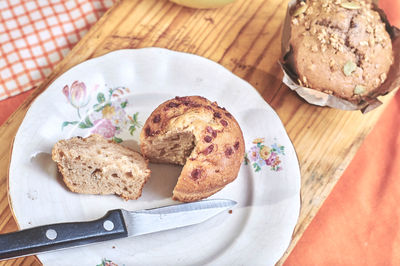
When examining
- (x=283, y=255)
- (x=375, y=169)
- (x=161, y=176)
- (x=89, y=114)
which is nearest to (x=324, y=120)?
(x=375, y=169)

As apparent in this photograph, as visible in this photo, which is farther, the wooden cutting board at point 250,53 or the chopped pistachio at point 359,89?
the wooden cutting board at point 250,53

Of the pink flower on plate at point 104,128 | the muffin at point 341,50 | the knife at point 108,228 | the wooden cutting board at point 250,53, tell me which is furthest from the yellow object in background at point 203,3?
the knife at point 108,228

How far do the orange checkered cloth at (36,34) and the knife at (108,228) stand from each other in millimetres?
1361

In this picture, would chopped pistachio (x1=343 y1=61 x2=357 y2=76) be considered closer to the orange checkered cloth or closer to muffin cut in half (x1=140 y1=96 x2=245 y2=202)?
muffin cut in half (x1=140 y1=96 x2=245 y2=202)

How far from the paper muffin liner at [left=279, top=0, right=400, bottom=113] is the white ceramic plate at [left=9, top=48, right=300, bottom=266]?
0.78 feet

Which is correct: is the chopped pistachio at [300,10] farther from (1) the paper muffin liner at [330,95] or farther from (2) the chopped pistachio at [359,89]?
(2) the chopped pistachio at [359,89]

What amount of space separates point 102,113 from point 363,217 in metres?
1.94

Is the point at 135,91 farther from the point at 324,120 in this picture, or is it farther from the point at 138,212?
the point at 324,120

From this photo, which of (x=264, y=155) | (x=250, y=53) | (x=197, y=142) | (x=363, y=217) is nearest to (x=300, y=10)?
(x=250, y=53)

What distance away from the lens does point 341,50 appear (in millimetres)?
2820

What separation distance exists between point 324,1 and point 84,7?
1.82m

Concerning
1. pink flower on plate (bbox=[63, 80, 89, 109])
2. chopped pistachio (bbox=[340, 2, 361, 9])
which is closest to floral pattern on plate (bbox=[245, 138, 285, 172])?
chopped pistachio (bbox=[340, 2, 361, 9])

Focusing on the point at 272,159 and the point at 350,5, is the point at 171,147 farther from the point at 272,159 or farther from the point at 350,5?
the point at 350,5

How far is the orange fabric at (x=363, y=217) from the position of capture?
3.09 metres
